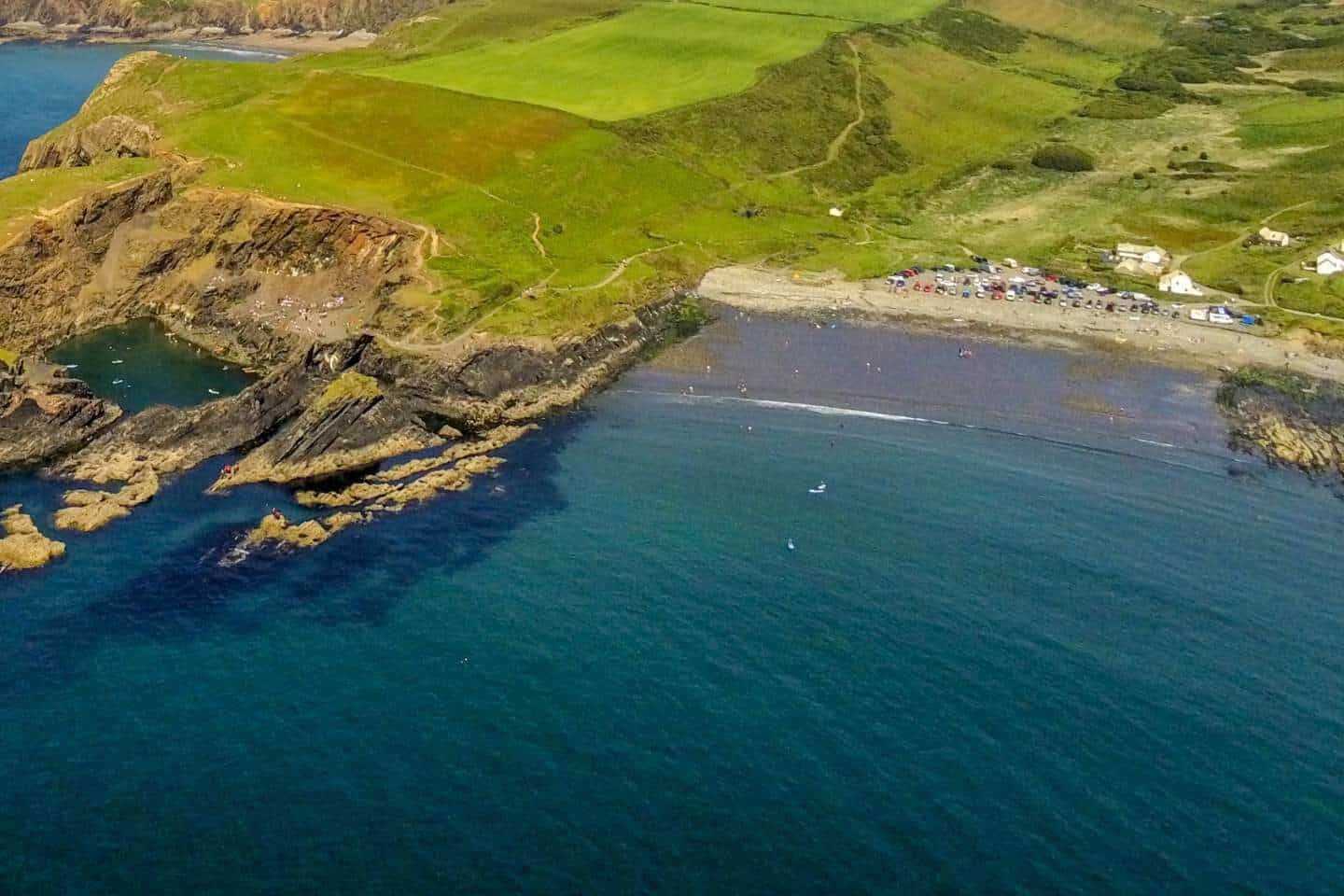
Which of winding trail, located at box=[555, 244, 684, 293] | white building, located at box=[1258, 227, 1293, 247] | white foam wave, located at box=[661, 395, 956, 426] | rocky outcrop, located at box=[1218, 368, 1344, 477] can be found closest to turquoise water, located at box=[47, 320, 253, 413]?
winding trail, located at box=[555, 244, 684, 293]

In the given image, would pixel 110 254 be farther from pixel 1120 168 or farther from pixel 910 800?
pixel 1120 168

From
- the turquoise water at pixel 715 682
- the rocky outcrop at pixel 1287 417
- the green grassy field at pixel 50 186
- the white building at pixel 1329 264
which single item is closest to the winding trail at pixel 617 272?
the turquoise water at pixel 715 682

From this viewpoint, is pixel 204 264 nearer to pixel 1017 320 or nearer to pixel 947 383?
pixel 947 383

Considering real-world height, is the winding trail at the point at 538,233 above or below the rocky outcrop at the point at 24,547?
above

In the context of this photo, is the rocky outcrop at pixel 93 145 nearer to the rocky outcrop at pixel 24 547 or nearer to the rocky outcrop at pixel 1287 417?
the rocky outcrop at pixel 24 547

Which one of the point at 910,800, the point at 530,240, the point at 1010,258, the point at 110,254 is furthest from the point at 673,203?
the point at 910,800
